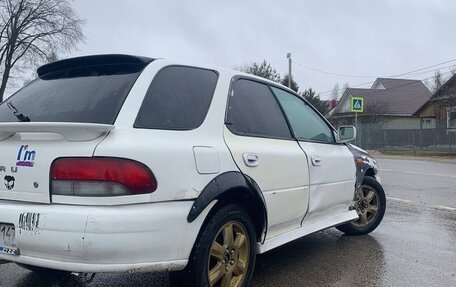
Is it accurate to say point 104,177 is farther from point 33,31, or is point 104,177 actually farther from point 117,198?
point 33,31

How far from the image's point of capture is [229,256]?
3.24 metres

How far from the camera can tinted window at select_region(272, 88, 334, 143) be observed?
435 cm

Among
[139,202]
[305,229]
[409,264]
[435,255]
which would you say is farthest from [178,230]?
[435,255]

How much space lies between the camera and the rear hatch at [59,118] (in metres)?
2.69

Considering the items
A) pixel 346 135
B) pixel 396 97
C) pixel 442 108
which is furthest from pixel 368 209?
pixel 396 97

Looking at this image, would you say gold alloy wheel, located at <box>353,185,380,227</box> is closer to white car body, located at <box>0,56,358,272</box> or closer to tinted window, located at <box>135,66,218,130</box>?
white car body, located at <box>0,56,358,272</box>

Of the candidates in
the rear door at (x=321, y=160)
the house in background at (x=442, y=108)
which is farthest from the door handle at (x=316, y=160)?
the house in background at (x=442, y=108)

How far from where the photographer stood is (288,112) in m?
4.35

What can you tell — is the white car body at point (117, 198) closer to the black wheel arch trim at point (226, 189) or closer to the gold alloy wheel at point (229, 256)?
the black wheel arch trim at point (226, 189)


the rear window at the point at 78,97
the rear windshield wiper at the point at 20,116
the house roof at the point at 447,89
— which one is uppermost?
the house roof at the point at 447,89

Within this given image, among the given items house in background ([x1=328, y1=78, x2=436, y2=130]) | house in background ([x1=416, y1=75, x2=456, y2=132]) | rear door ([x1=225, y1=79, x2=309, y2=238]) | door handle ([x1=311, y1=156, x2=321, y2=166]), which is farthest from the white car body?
house in background ([x1=328, y1=78, x2=436, y2=130])

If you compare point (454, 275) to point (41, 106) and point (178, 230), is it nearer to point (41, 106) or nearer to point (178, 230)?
point (178, 230)

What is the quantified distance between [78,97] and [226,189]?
1.16 m

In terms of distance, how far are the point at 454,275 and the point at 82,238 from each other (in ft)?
11.2
